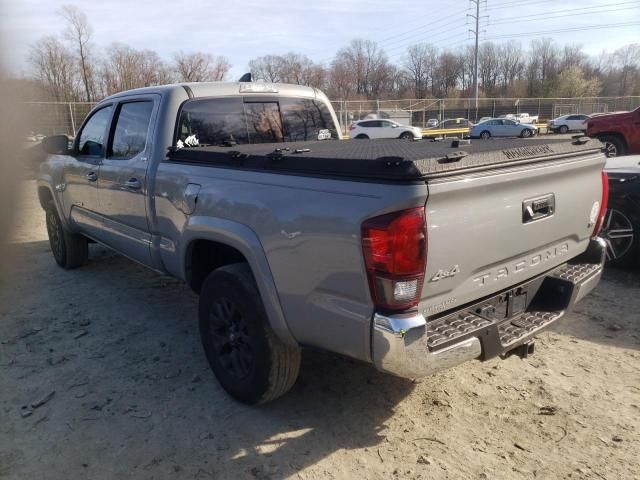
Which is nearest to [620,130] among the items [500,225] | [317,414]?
[500,225]

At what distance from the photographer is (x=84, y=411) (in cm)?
316

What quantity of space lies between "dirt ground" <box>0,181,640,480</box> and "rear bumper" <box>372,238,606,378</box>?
60 cm

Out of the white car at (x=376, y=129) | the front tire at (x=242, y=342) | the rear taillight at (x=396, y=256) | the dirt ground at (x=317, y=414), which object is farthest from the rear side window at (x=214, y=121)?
the white car at (x=376, y=129)

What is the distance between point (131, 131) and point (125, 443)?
2513 mm

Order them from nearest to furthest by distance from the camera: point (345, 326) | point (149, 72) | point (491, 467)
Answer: point (345, 326)
point (491, 467)
point (149, 72)

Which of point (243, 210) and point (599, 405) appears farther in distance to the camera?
point (599, 405)

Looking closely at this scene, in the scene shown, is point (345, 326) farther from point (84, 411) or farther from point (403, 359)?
Result: point (84, 411)

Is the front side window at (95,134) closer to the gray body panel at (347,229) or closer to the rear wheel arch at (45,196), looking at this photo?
the rear wheel arch at (45,196)

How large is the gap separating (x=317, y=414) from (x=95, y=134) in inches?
138

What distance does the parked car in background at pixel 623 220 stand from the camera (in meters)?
5.19

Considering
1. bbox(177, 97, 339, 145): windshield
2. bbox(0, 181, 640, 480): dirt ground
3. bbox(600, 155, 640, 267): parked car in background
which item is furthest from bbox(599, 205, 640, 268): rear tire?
bbox(177, 97, 339, 145): windshield

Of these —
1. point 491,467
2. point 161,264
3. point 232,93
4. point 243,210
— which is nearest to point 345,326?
point 243,210

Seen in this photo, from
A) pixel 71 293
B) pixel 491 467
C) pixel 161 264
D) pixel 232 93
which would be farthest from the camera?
pixel 71 293

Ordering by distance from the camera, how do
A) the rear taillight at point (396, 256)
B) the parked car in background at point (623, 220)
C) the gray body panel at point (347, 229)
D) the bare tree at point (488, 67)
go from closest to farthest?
the rear taillight at point (396, 256)
the gray body panel at point (347, 229)
the parked car in background at point (623, 220)
the bare tree at point (488, 67)
